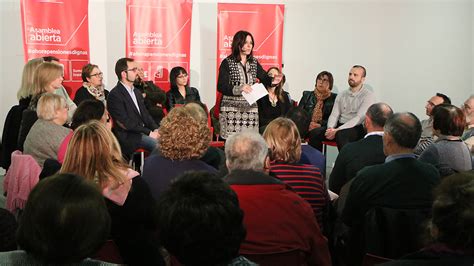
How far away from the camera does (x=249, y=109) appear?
5.87 m

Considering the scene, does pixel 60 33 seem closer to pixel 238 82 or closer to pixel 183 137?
pixel 238 82

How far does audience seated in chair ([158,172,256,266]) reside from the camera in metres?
1.47

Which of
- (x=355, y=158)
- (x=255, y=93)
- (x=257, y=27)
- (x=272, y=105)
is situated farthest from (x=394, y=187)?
(x=257, y=27)

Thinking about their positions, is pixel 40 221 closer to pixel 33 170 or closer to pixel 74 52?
pixel 33 170

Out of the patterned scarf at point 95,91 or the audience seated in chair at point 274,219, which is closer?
the audience seated in chair at point 274,219

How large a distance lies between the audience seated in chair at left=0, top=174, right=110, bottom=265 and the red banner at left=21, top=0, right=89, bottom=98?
19.2 feet

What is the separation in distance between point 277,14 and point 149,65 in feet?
6.29

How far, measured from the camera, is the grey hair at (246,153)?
262 centimetres

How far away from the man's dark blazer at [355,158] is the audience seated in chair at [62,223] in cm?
232

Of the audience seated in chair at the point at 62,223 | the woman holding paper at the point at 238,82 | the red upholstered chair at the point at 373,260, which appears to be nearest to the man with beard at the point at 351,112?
the woman holding paper at the point at 238,82

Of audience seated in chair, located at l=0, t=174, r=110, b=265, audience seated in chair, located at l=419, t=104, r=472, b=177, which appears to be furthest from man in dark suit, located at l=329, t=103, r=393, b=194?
audience seated in chair, located at l=0, t=174, r=110, b=265

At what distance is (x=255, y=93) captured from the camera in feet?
18.2

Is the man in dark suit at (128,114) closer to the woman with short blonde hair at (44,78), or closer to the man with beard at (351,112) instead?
the woman with short blonde hair at (44,78)

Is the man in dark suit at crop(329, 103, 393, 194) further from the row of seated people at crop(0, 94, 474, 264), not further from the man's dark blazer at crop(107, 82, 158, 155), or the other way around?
the man's dark blazer at crop(107, 82, 158, 155)
